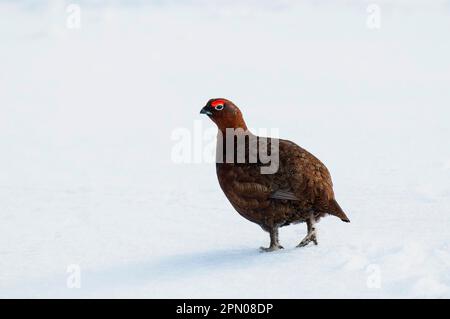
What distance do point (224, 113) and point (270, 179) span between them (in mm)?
707

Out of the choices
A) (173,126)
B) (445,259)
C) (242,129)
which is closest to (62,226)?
(242,129)

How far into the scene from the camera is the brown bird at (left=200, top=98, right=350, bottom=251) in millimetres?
5742

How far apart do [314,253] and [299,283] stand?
725mm

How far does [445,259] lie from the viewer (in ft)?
17.7

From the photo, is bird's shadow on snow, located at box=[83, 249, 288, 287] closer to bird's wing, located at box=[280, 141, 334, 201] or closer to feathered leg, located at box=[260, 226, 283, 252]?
feathered leg, located at box=[260, 226, 283, 252]

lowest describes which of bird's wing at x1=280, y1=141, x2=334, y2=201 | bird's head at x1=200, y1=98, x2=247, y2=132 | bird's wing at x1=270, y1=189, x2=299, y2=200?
bird's wing at x1=270, y1=189, x2=299, y2=200

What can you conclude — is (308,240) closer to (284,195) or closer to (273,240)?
(273,240)

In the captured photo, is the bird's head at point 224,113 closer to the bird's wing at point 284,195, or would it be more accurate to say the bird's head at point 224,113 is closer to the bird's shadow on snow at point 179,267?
the bird's wing at point 284,195

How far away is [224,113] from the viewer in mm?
6008

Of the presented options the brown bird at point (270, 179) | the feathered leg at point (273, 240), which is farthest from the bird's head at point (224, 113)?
the feathered leg at point (273, 240)

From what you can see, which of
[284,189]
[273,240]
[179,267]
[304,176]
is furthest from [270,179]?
[179,267]

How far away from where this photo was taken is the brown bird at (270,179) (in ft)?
18.8

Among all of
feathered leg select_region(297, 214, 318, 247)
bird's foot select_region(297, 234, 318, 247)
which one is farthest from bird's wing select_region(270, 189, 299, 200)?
bird's foot select_region(297, 234, 318, 247)
